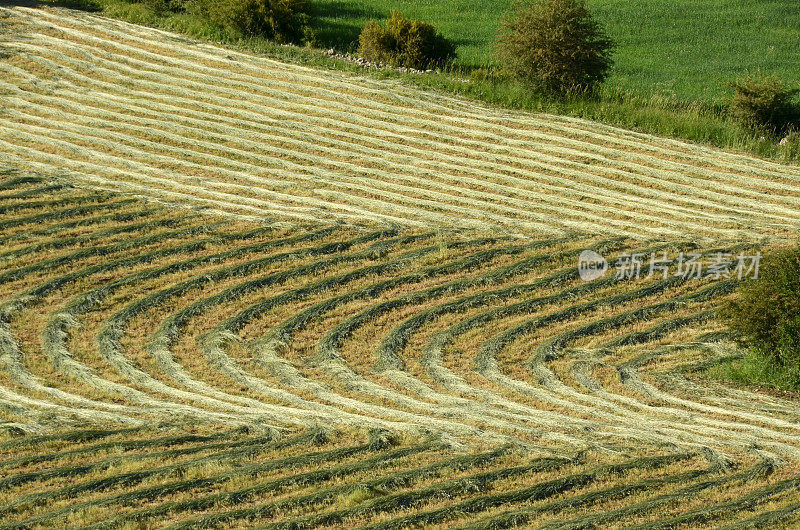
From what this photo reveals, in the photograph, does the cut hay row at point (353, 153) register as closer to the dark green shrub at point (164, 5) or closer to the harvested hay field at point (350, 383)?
the harvested hay field at point (350, 383)

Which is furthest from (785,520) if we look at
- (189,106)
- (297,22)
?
(297,22)

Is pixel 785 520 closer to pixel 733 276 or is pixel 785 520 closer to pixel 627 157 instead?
pixel 733 276

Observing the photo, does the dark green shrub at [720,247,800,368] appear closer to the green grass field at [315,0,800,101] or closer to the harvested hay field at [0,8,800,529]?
the harvested hay field at [0,8,800,529]

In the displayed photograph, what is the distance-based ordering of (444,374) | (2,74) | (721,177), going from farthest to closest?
(2,74)
(721,177)
(444,374)

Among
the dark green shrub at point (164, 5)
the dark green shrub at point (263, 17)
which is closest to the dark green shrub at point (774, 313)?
the dark green shrub at point (263, 17)

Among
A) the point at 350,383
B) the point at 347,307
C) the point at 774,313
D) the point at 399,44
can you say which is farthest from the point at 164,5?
the point at 774,313

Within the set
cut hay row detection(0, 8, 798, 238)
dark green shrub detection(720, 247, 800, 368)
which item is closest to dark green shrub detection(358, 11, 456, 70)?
cut hay row detection(0, 8, 798, 238)
